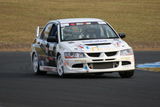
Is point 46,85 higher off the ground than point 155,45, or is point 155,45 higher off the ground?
point 46,85

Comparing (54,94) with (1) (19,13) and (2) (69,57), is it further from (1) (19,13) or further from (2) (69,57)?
(1) (19,13)

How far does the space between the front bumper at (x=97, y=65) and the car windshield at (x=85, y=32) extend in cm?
104

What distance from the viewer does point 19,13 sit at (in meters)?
54.8

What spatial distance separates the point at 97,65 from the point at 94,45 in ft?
1.58

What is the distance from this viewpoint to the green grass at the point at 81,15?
43594 millimetres

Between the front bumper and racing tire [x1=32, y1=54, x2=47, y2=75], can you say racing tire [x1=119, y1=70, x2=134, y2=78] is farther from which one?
racing tire [x1=32, y1=54, x2=47, y2=75]

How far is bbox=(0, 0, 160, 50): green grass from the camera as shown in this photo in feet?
143

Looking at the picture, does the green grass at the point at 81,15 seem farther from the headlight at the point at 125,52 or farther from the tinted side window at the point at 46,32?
the headlight at the point at 125,52

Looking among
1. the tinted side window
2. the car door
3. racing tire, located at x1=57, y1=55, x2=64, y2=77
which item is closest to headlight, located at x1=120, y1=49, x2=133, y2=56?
racing tire, located at x1=57, y1=55, x2=64, y2=77

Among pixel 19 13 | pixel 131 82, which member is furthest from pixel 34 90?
pixel 19 13

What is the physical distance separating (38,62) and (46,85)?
4.59m

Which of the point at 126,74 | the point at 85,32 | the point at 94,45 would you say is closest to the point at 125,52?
the point at 126,74

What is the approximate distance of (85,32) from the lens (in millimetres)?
18266

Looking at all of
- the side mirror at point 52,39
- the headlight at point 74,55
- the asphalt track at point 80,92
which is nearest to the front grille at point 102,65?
the headlight at point 74,55
